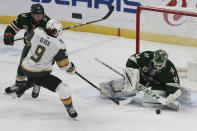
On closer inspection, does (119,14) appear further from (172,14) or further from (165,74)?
(165,74)

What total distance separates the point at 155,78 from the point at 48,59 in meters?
1.09

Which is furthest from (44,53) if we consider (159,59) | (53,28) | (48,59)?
(159,59)

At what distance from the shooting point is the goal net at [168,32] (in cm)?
564

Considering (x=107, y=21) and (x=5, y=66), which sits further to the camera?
(x=107, y=21)

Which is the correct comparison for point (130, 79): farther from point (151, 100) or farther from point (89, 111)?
point (89, 111)

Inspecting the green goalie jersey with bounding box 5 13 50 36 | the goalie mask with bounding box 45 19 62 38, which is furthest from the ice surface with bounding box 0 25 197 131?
the goalie mask with bounding box 45 19 62 38

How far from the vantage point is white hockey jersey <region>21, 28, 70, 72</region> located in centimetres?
428

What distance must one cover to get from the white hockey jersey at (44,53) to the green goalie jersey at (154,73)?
0.78 metres

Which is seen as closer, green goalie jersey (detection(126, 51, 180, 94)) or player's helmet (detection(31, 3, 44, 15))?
green goalie jersey (detection(126, 51, 180, 94))

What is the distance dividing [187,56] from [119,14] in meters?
2.13

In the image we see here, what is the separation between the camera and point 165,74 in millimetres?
4695

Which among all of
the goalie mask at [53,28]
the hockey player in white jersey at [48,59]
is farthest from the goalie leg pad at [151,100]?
the goalie mask at [53,28]

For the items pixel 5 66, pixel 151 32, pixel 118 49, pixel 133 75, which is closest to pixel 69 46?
A: pixel 118 49

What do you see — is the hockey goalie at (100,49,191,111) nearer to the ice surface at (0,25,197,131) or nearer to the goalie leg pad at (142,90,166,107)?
the goalie leg pad at (142,90,166,107)
